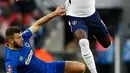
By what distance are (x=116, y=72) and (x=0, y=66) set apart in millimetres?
2813

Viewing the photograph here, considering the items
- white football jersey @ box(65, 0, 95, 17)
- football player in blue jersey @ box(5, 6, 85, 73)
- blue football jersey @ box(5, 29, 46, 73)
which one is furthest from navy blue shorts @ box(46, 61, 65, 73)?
white football jersey @ box(65, 0, 95, 17)

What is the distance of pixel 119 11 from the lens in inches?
851

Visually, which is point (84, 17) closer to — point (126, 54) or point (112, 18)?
point (126, 54)

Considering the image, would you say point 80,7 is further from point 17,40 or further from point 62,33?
point 62,33

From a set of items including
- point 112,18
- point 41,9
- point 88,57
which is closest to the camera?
point 88,57

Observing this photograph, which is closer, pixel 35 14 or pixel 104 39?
pixel 104 39

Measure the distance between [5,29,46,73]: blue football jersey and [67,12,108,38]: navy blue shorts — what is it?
85cm

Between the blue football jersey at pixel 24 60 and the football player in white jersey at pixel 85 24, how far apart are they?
868mm

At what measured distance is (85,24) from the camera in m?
14.4

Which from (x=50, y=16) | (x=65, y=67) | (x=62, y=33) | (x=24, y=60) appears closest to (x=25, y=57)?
(x=24, y=60)

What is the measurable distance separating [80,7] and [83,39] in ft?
2.13

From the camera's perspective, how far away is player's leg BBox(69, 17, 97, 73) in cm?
1391

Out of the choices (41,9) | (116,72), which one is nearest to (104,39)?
(116,72)

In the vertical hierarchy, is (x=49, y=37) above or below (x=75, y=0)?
below
